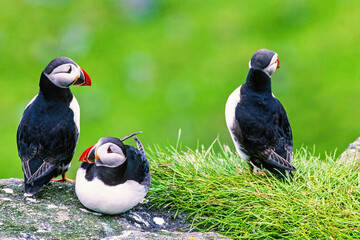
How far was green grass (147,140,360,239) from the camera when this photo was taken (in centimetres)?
435

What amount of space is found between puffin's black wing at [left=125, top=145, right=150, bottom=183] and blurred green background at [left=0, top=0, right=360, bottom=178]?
13.1 feet

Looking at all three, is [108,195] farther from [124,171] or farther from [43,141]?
[43,141]

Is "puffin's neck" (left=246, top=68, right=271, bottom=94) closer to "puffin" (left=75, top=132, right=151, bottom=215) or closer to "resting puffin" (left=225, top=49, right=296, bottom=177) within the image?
"resting puffin" (left=225, top=49, right=296, bottom=177)

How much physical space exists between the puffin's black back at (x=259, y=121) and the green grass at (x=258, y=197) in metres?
0.22

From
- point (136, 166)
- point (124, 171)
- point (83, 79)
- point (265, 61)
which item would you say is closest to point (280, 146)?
point (265, 61)

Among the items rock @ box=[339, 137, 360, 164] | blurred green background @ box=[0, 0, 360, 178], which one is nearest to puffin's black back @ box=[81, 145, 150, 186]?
rock @ box=[339, 137, 360, 164]

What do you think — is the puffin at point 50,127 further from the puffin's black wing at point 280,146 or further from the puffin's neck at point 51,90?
the puffin's black wing at point 280,146

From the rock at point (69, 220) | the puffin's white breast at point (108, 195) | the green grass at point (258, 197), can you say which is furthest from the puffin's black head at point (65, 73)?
the green grass at point (258, 197)

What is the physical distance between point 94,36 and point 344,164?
589 centimetres

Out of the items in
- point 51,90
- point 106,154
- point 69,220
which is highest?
point 51,90

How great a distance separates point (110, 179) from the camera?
4328 millimetres

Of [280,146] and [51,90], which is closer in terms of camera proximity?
Result: [51,90]

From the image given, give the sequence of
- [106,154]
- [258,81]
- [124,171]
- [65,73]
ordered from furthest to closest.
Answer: [258,81] < [65,73] < [124,171] < [106,154]

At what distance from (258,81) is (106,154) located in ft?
4.53
